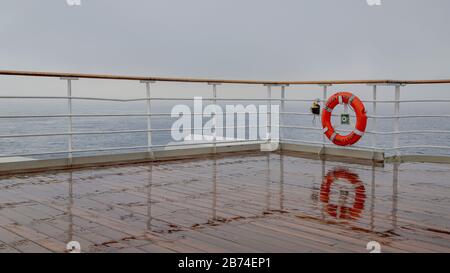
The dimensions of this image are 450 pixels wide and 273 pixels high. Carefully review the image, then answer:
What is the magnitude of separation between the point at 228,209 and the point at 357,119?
7.96ft

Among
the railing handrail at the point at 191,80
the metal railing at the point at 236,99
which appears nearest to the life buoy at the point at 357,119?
the metal railing at the point at 236,99

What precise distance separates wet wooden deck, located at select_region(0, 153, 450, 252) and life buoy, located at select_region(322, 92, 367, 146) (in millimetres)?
524

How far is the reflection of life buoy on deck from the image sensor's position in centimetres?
251

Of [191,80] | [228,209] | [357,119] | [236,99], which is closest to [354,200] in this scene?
[228,209]

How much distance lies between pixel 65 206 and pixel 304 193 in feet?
4.68

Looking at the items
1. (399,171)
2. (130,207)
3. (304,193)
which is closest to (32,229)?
(130,207)

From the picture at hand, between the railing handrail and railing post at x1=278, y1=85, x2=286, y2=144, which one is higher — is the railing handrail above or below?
above

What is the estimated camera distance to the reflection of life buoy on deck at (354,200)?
8.22 ft

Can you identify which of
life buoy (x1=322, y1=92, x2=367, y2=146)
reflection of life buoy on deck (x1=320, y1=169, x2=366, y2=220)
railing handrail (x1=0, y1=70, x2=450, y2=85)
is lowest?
reflection of life buoy on deck (x1=320, y1=169, x2=366, y2=220)

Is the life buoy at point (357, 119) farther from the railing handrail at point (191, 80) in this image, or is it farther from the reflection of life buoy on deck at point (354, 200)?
the reflection of life buoy on deck at point (354, 200)

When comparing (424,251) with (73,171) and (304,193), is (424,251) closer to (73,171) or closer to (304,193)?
(304,193)

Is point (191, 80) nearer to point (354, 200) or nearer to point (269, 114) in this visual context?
point (269, 114)

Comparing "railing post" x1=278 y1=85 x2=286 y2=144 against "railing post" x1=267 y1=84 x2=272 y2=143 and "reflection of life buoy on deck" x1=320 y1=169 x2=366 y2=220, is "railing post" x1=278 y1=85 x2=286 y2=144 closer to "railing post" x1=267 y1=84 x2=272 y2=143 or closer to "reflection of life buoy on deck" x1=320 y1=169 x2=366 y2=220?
"railing post" x1=267 y1=84 x2=272 y2=143

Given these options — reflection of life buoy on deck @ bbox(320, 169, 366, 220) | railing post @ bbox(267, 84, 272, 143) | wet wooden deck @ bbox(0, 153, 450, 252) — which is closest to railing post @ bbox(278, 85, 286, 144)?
railing post @ bbox(267, 84, 272, 143)
